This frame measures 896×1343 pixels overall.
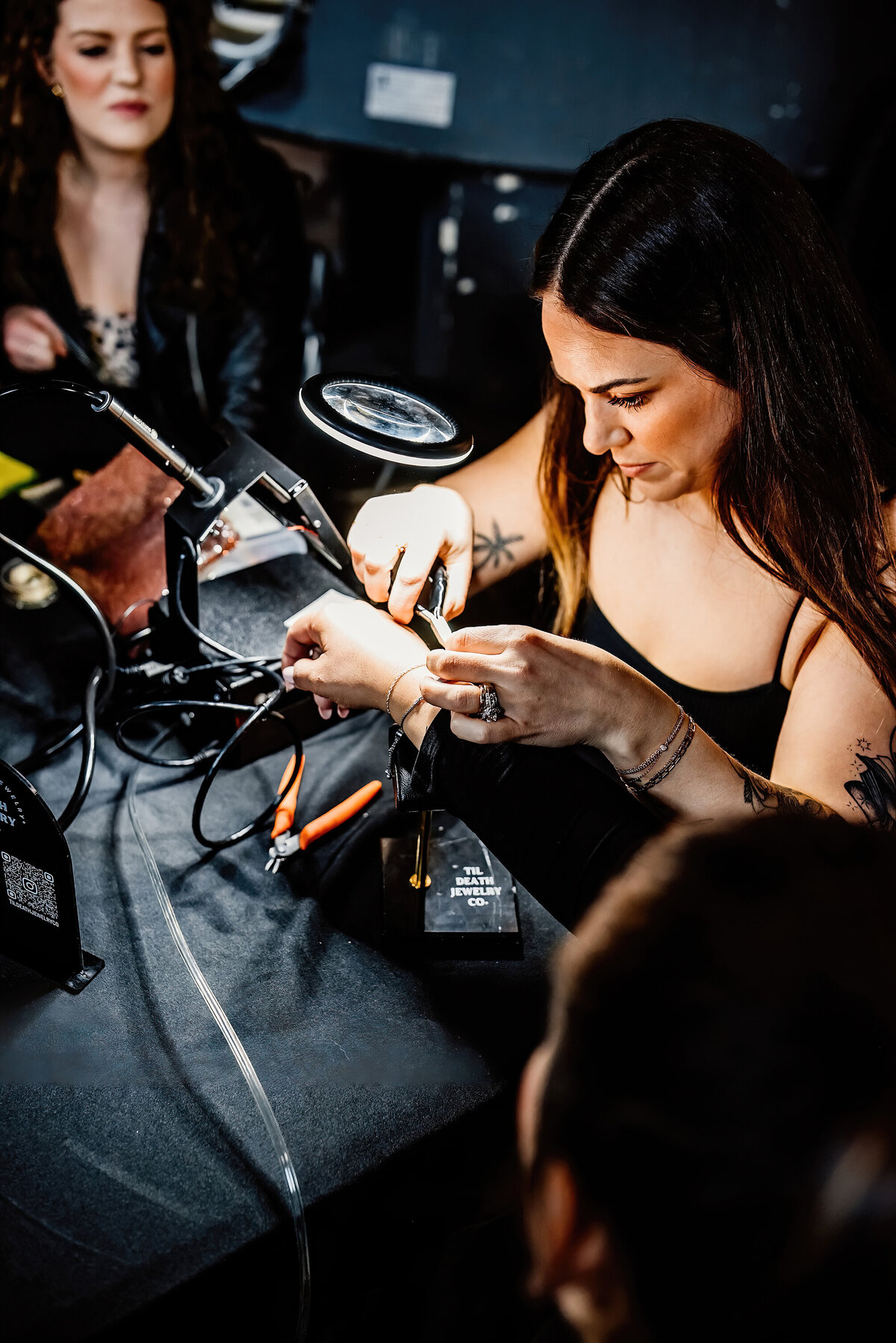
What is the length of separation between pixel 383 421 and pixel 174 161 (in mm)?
1246

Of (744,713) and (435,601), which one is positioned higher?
(435,601)

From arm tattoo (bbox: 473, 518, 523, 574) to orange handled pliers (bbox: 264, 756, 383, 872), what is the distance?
41cm

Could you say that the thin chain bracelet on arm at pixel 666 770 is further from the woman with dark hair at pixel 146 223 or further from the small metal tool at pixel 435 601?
the woman with dark hair at pixel 146 223

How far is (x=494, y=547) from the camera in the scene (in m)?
1.36

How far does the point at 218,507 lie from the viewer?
1022 mm

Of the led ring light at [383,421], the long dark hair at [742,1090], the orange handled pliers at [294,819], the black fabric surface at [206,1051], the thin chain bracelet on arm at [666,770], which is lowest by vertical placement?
the black fabric surface at [206,1051]

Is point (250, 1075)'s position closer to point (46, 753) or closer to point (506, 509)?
point (46, 753)

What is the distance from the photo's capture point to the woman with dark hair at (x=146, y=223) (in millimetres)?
1693

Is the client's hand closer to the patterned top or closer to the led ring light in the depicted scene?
the led ring light

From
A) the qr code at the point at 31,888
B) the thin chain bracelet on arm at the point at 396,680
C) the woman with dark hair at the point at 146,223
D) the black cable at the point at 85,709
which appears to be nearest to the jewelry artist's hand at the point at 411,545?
the thin chain bracelet on arm at the point at 396,680

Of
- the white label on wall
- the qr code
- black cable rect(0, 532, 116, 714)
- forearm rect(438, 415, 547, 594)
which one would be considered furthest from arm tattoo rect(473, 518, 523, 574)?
the white label on wall

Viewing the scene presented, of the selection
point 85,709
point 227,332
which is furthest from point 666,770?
point 227,332

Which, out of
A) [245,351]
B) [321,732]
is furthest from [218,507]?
[245,351]

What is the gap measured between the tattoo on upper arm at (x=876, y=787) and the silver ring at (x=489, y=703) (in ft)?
1.31
